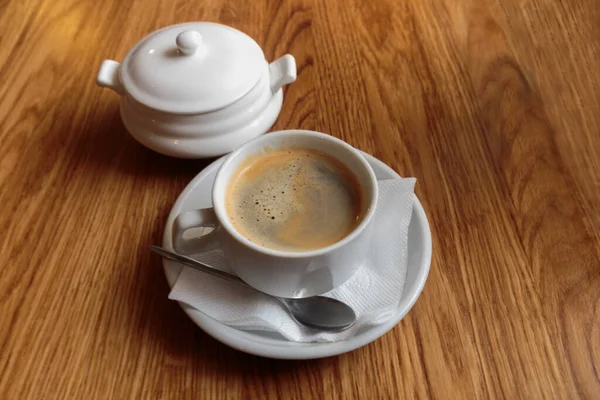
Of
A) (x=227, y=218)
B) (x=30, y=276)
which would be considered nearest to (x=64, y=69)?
(x=30, y=276)

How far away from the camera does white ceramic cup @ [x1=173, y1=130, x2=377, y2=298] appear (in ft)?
1.64

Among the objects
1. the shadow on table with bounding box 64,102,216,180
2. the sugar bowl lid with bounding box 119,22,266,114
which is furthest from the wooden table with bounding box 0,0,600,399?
the sugar bowl lid with bounding box 119,22,266,114

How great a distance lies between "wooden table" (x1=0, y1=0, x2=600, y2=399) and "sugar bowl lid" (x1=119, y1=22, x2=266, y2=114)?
11 centimetres

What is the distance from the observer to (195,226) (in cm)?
54

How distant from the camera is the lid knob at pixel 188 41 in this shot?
66 centimetres

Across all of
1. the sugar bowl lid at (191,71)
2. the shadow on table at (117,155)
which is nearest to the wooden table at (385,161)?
the shadow on table at (117,155)

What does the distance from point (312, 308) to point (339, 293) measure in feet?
0.12

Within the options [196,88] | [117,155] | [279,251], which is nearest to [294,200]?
[279,251]

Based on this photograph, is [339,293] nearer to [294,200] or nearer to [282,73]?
[294,200]

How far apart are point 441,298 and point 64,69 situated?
663mm

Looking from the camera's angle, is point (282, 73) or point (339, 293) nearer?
point (339, 293)

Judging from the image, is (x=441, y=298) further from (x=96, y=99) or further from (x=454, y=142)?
(x=96, y=99)

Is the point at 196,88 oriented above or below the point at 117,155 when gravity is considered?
above

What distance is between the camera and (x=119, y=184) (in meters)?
0.70
